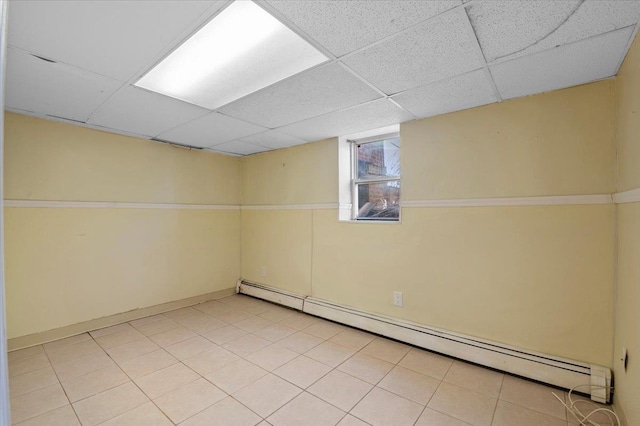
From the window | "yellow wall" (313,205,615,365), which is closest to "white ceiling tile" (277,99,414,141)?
the window

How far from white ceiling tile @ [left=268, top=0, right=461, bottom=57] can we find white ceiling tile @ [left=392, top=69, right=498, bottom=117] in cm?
73

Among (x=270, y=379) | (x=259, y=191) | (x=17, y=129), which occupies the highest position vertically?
(x=17, y=129)

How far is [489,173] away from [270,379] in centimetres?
→ 242

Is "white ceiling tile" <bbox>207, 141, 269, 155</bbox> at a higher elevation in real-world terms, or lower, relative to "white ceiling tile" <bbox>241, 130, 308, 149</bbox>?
lower

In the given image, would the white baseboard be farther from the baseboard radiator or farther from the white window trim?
the white window trim

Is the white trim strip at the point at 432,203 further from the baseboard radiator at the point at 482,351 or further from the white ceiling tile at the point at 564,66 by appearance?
the baseboard radiator at the point at 482,351

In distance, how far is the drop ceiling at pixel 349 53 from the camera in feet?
4.26

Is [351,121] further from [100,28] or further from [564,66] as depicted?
[100,28]

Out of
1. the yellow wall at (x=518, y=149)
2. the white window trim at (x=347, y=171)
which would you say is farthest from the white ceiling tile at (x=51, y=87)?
the yellow wall at (x=518, y=149)

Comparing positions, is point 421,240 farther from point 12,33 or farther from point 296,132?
point 12,33

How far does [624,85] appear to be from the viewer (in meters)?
1.68

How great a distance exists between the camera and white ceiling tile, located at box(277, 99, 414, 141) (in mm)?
2453

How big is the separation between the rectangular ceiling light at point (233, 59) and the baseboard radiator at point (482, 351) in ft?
7.92

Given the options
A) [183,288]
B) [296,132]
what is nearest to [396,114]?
[296,132]
